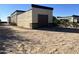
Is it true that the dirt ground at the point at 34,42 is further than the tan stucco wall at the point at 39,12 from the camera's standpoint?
No

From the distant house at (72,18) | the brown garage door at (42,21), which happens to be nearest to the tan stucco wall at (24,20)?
the brown garage door at (42,21)

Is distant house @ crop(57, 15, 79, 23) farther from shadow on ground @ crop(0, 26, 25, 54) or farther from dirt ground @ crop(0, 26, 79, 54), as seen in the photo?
shadow on ground @ crop(0, 26, 25, 54)

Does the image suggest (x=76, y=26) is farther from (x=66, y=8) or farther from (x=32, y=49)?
(x=32, y=49)

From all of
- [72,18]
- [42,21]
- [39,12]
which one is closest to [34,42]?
[42,21]

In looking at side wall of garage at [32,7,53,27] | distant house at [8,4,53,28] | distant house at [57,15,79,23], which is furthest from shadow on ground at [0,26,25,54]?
distant house at [57,15,79,23]

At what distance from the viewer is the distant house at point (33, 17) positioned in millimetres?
2240

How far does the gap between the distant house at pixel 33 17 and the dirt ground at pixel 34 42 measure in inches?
3.9

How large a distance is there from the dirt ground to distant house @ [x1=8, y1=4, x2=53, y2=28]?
99 mm

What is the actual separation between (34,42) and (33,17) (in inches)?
18.8

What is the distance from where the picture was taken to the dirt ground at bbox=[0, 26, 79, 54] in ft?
6.67

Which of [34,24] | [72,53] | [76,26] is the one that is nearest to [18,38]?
[34,24]

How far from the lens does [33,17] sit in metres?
2.42

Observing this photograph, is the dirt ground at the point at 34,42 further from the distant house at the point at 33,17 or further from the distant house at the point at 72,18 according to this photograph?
the distant house at the point at 72,18
